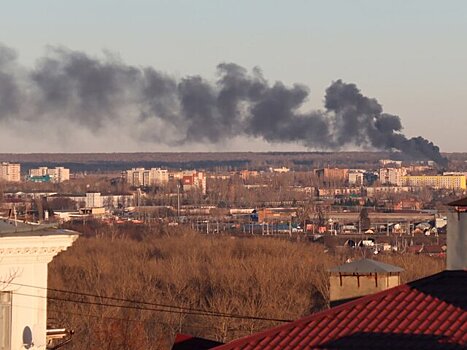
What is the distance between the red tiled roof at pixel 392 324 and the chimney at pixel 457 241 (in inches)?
3.8

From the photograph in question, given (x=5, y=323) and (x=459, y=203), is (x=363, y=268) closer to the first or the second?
(x=459, y=203)

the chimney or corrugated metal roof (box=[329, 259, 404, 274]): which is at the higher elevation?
the chimney

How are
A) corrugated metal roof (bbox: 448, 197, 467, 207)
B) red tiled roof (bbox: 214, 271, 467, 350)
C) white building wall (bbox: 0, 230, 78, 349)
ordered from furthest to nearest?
1. white building wall (bbox: 0, 230, 78, 349)
2. corrugated metal roof (bbox: 448, 197, 467, 207)
3. red tiled roof (bbox: 214, 271, 467, 350)

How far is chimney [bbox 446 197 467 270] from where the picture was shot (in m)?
14.3

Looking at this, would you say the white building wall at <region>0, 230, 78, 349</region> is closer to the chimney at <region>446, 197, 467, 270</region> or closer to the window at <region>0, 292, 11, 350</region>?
the window at <region>0, 292, 11, 350</region>

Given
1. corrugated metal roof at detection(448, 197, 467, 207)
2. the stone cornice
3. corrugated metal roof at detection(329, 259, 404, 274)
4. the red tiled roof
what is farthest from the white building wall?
corrugated metal roof at detection(448, 197, 467, 207)

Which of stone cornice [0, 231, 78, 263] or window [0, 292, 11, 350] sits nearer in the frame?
stone cornice [0, 231, 78, 263]

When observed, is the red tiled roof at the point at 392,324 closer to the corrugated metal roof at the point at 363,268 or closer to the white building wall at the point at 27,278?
the corrugated metal roof at the point at 363,268

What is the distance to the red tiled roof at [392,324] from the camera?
43.5 feet

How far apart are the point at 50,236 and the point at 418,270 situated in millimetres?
63321

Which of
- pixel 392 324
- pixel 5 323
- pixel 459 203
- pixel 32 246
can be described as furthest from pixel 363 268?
pixel 392 324

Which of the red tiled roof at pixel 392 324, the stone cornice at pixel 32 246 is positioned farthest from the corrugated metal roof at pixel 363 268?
the red tiled roof at pixel 392 324

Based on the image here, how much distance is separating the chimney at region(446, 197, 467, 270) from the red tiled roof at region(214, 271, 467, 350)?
0.10 m

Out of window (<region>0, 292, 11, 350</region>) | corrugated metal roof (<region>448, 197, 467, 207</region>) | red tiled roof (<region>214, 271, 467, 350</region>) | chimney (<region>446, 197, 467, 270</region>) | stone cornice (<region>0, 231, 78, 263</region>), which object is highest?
corrugated metal roof (<region>448, 197, 467, 207</region>)
